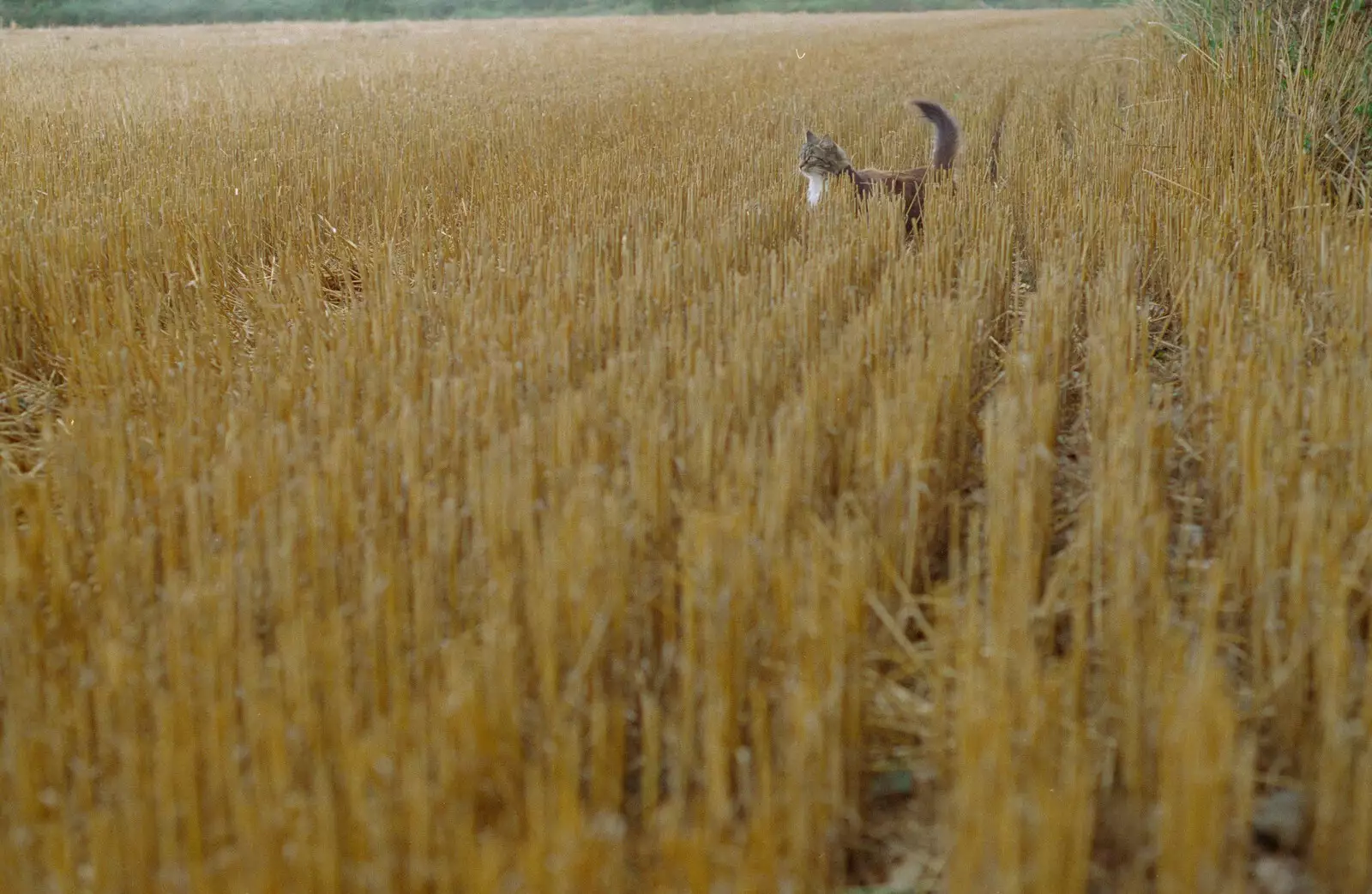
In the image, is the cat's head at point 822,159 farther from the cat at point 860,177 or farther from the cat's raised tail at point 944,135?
the cat's raised tail at point 944,135

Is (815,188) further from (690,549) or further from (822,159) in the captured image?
(690,549)

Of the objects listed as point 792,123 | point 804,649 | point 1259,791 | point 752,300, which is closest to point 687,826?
point 804,649

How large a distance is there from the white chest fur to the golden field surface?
0.91 ft

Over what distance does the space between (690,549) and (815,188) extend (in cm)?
348

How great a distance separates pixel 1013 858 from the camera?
1341 millimetres

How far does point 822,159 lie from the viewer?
5211 mm

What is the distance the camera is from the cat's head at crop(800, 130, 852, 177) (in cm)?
521

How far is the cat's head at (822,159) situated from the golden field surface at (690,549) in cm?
44

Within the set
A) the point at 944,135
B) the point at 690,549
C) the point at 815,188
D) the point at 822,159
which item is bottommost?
the point at 690,549

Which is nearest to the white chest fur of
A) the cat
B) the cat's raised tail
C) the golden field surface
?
the cat

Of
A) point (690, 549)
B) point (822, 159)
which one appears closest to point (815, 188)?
point (822, 159)

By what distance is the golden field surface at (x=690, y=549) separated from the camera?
1.49 metres

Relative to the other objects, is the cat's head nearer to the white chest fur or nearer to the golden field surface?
the white chest fur

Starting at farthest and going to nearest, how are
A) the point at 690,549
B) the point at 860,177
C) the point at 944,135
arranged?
the point at 944,135
the point at 860,177
the point at 690,549
